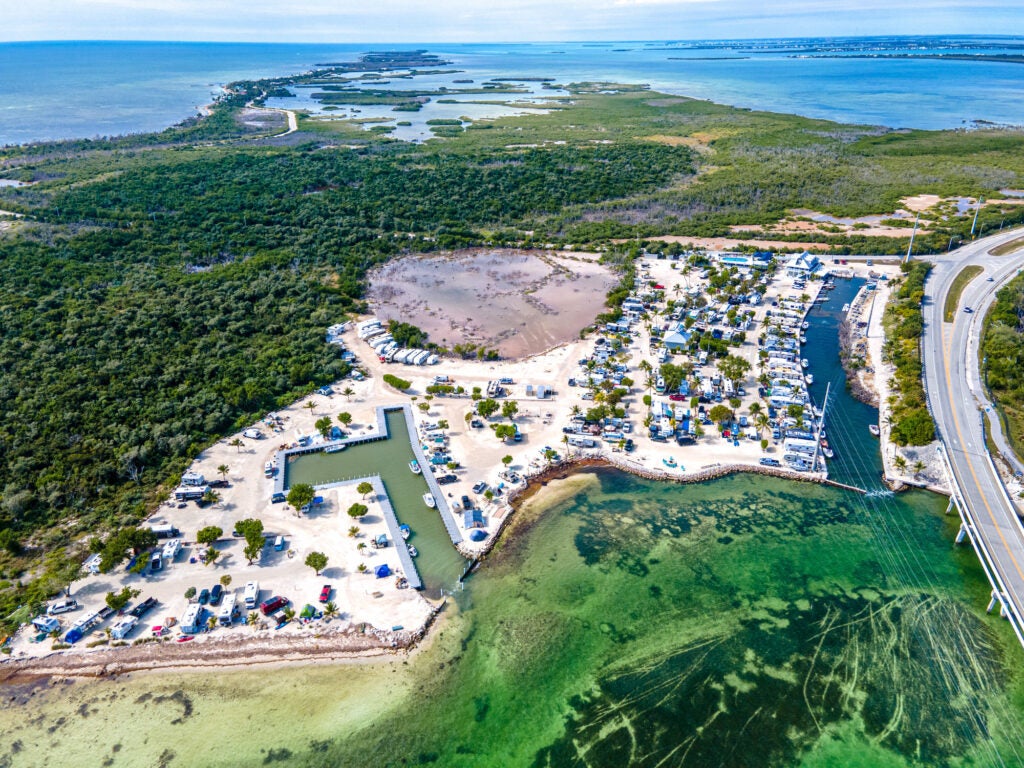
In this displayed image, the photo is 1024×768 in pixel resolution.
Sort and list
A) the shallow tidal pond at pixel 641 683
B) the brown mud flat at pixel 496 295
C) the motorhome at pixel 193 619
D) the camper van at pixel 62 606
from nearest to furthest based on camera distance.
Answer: the shallow tidal pond at pixel 641 683, the motorhome at pixel 193 619, the camper van at pixel 62 606, the brown mud flat at pixel 496 295

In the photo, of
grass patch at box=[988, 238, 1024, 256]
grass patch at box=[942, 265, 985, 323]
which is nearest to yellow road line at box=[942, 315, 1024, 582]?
grass patch at box=[942, 265, 985, 323]

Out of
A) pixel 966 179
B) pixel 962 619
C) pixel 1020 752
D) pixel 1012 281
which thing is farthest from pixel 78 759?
pixel 966 179

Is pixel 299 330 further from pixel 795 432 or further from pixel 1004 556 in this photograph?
pixel 1004 556

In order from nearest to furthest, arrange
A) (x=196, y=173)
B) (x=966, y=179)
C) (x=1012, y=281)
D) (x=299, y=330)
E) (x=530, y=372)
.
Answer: (x=530, y=372)
(x=299, y=330)
(x=1012, y=281)
(x=966, y=179)
(x=196, y=173)

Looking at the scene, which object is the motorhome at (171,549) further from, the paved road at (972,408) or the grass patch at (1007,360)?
the grass patch at (1007,360)

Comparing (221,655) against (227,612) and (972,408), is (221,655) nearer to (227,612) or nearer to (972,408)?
(227,612)

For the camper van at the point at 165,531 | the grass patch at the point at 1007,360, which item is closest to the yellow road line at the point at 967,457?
the grass patch at the point at 1007,360

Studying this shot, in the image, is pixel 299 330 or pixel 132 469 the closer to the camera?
pixel 132 469
